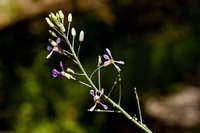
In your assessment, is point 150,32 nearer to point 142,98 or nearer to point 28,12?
point 142,98

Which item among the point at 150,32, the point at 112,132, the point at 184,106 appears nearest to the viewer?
the point at 112,132

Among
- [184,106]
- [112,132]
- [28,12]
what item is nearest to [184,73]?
[184,106]

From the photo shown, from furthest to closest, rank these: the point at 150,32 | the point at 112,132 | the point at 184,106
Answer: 1. the point at 150,32
2. the point at 184,106
3. the point at 112,132

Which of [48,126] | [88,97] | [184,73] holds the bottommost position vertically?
[48,126]

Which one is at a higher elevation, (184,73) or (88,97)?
(184,73)

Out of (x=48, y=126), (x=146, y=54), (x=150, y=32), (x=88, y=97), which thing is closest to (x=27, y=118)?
(x=48, y=126)

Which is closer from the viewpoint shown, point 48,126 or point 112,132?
point 48,126
